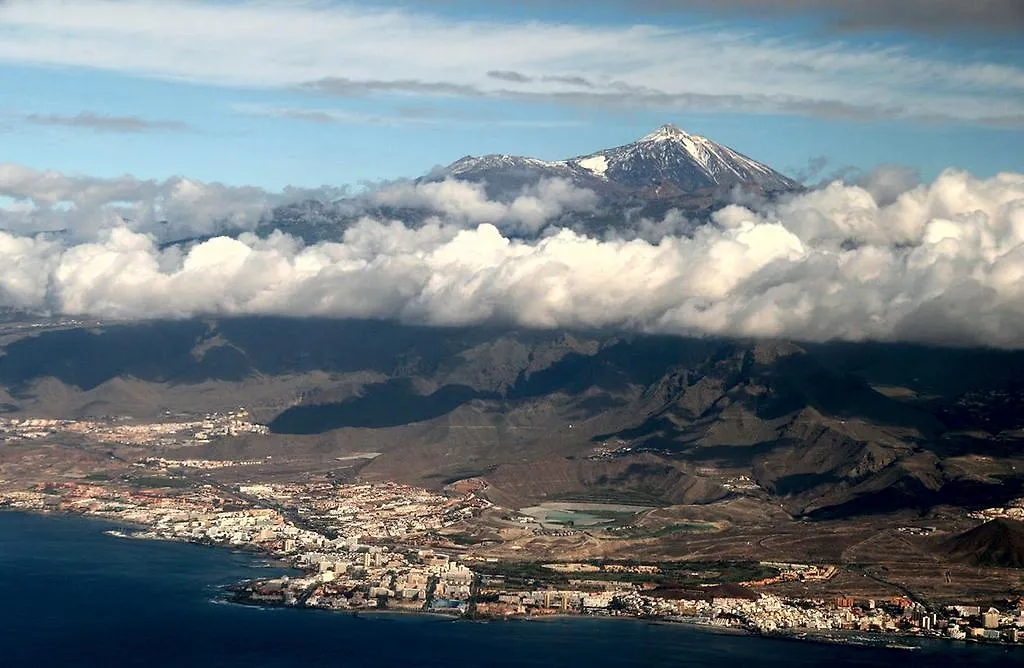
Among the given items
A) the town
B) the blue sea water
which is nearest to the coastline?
the town

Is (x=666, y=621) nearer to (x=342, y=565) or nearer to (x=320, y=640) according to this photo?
(x=320, y=640)

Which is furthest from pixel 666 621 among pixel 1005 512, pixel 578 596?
pixel 1005 512

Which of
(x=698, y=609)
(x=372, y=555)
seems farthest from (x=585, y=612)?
(x=372, y=555)

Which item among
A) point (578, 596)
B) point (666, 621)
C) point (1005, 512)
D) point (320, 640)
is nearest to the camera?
point (320, 640)

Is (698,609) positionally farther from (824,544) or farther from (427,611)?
(824,544)

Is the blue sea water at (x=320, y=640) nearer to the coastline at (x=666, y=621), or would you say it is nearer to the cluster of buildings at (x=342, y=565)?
the coastline at (x=666, y=621)

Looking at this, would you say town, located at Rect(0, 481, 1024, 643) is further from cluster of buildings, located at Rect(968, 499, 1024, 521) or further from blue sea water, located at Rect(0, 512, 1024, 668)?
cluster of buildings, located at Rect(968, 499, 1024, 521)
